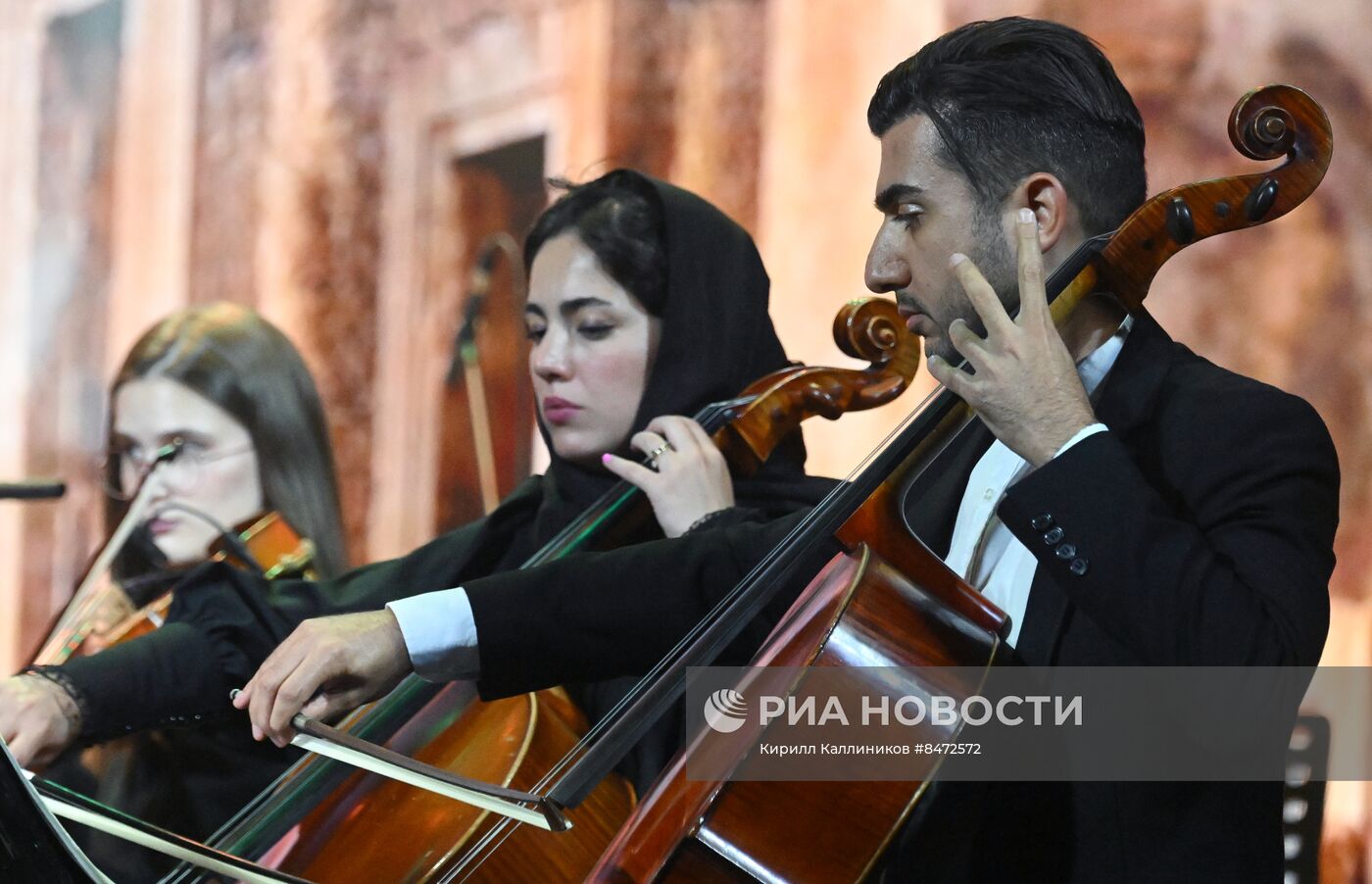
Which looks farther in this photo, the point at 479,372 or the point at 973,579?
the point at 479,372

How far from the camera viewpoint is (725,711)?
1.20 meters

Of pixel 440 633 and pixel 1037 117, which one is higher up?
pixel 1037 117

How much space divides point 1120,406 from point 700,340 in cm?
78

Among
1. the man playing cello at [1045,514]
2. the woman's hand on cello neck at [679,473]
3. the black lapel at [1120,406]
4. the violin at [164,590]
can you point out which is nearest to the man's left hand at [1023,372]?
the man playing cello at [1045,514]

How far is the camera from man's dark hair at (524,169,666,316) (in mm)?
2062

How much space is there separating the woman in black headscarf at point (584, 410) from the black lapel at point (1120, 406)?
1.92 ft

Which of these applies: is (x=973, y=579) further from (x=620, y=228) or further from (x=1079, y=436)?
(x=620, y=228)

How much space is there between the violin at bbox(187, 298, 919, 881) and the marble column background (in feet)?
4.04

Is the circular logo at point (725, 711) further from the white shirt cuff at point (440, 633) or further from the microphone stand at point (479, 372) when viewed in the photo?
the microphone stand at point (479, 372)

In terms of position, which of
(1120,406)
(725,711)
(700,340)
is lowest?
(725,711)

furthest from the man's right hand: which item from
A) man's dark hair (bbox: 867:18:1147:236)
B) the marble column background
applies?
the marble column background

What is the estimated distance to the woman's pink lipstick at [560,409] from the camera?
79.2 inches

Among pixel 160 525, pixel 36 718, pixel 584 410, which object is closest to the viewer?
pixel 36 718

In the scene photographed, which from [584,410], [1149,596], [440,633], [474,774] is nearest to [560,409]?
[584,410]
